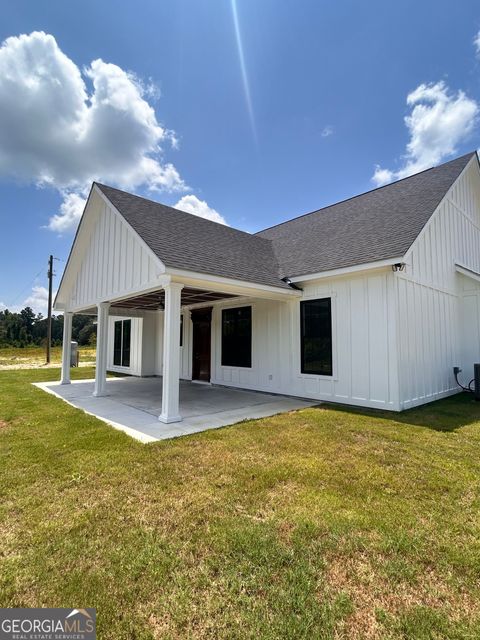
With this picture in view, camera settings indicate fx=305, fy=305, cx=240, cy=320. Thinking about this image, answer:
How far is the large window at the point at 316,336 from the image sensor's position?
778cm

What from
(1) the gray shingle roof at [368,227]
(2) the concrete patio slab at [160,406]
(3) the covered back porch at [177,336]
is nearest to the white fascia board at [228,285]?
(3) the covered back porch at [177,336]

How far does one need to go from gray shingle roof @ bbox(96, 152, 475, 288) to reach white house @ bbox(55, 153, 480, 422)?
5 cm

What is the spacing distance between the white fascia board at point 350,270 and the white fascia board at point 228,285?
441mm

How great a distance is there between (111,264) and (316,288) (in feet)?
18.6

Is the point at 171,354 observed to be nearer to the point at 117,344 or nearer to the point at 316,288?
the point at 316,288

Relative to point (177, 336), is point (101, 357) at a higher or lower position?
lower

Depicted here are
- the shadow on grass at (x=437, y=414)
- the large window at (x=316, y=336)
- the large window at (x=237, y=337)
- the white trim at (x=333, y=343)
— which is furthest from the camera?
the large window at (x=237, y=337)

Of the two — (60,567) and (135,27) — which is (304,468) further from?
(135,27)

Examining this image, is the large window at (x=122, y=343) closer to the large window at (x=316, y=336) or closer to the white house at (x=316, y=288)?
the white house at (x=316, y=288)

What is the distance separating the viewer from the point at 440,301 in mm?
8641

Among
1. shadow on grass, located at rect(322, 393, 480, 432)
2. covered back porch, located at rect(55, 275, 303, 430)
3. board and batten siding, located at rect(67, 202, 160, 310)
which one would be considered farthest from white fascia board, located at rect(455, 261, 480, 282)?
board and batten siding, located at rect(67, 202, 160, 310)

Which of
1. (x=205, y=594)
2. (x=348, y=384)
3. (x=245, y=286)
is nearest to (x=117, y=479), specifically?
(x=205, y=594)

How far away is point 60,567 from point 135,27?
12.5 meters

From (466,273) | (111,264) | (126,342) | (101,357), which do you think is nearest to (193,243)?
(111,264)
